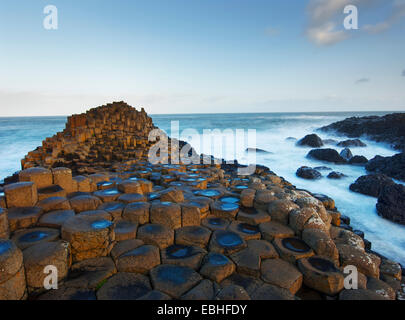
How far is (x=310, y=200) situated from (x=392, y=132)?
26.9 meters

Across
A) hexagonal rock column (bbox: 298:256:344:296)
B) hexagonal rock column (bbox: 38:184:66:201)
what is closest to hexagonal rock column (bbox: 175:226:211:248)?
hexagonal rock column (bbox: 298:256:344:296)

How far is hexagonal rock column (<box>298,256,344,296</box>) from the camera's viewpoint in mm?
2244

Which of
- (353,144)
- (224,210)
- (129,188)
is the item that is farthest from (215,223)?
(353,144)

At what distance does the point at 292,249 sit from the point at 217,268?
107 centimetres

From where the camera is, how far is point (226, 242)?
9.20 ft

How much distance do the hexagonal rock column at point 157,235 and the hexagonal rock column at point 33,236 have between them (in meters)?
0.98

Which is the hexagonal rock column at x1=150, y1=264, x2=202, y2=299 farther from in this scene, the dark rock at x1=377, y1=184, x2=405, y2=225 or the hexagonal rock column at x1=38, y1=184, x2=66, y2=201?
the dark rock at x1=377, y1=184, x2=405, y2=225

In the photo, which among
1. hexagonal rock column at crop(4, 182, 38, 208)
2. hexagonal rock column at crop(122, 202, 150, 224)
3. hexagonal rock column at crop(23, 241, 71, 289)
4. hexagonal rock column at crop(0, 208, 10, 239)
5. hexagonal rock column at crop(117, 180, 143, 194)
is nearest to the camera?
hexagonal rock column at crop(23, 241, 71, 289)

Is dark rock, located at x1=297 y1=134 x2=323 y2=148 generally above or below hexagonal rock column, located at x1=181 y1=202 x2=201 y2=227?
above

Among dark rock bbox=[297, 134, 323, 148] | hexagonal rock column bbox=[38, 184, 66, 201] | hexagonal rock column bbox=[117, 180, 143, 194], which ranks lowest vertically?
hexagonal rock column bbox=[117, 180, 143, 194]

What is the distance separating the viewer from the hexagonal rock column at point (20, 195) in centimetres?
282

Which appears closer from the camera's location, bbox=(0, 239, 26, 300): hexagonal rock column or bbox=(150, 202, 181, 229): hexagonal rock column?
bbox=(0, 239, 26, 300): hexagonal rock column

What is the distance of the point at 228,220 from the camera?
344 centimetres

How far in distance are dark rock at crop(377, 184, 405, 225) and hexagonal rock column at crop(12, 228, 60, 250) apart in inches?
342
